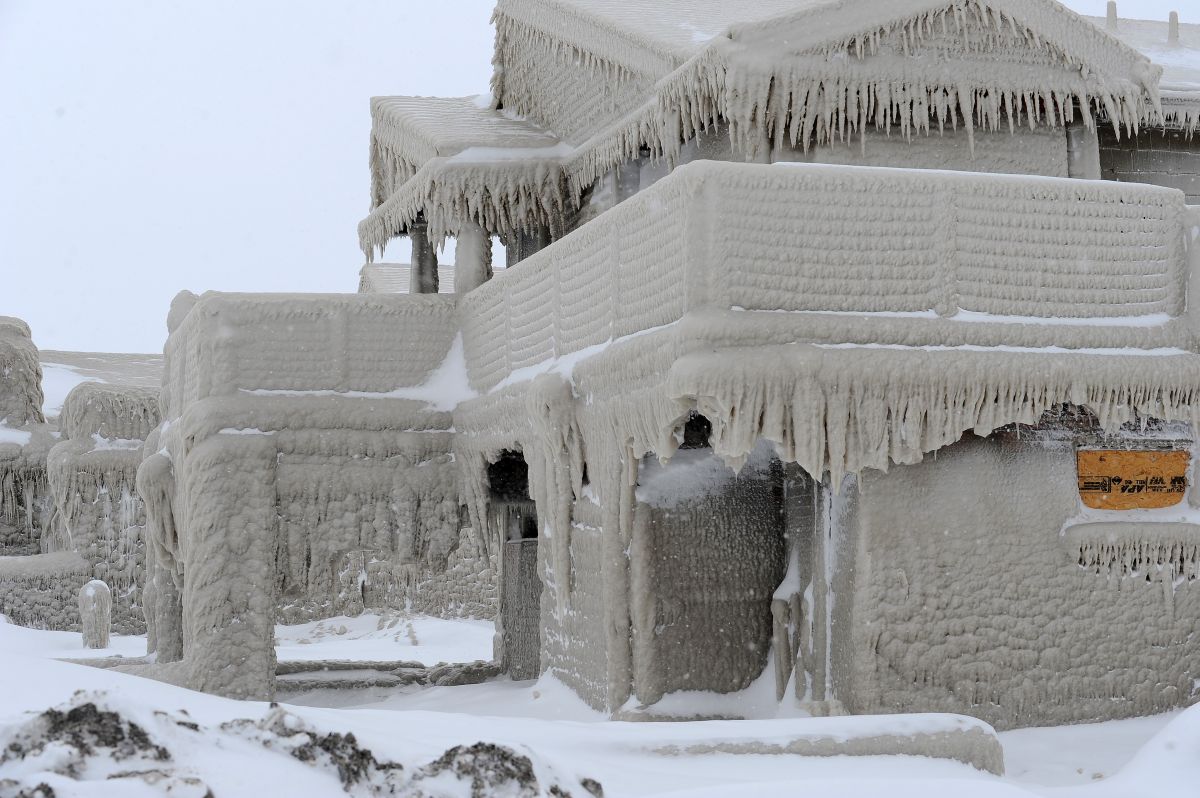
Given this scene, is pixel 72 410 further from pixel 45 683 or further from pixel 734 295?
pixel 45 683

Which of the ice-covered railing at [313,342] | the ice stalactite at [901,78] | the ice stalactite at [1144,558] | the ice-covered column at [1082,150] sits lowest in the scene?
the ice stalactite at [1144,558]

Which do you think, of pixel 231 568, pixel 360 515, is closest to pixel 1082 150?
pixel 360 515

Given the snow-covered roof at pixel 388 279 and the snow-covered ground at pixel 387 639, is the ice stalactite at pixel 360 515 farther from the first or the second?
the snow-covered roof at pixel 388 279

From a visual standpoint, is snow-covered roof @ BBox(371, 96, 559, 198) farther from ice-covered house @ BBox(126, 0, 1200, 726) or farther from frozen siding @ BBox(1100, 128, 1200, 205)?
frozen siding @ BBox(1100, 128, 1200, 205)

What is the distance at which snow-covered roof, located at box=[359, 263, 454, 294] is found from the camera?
26359mm

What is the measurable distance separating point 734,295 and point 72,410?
17.8 m

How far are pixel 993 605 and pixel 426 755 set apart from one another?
557 centimetres

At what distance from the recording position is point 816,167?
959 centimetres

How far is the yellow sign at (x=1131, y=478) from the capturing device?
10555 millimetres

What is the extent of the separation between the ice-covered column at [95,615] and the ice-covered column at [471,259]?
33.9 ft

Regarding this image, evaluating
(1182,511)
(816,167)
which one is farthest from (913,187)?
(1182,511)

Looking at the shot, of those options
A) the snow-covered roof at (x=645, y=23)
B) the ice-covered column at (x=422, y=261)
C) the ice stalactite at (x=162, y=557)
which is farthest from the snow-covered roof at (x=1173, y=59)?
the ice stalactite at (x=162, y=557)

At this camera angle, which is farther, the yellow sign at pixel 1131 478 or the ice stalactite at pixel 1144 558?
the yellow sign at pixel 1131 478

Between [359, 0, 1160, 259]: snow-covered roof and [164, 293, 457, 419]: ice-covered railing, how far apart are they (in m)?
1.31
